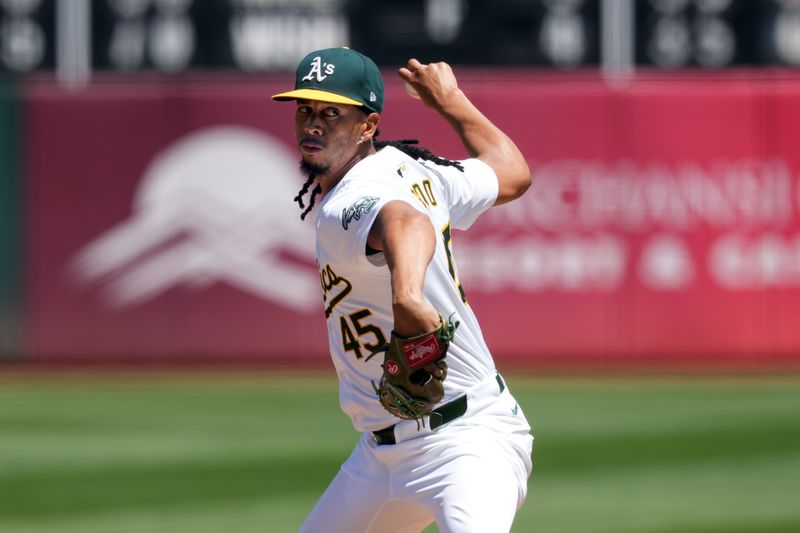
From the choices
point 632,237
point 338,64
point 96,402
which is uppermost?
point 338,64

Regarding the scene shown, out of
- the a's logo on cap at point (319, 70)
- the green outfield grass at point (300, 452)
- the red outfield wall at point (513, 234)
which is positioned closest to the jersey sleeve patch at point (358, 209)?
the a's logo on cap at point (319, 70)

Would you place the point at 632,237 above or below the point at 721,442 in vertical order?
above

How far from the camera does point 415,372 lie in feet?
10.6

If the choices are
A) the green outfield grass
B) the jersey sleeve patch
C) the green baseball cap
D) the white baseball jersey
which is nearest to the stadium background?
the green outfield grass

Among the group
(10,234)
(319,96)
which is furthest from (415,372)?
(10,234)

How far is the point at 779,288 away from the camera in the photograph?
1254 cm

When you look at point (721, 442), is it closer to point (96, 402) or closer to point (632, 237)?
point (632, 237)

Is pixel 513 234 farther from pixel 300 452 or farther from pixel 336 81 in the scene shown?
pixel 336 81

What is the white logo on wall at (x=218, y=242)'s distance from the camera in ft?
41.3

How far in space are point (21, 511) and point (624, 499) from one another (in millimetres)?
3009

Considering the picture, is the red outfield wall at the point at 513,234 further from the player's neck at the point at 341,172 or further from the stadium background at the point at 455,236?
the player's neck at the point at 341,172

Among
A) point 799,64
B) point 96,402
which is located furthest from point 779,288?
point 96,402

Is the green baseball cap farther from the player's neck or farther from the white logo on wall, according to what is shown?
the white logo on wall

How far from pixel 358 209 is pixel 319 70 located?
450 millimetres
